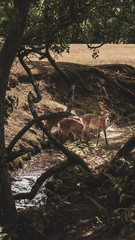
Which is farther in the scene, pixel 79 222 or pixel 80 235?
pixel 79 222

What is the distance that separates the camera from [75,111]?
1527 centimetres

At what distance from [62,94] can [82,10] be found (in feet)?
32.1

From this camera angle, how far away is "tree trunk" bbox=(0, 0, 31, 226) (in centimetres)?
520

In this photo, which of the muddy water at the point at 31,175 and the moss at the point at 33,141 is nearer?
the muddy water at the point at 31,175

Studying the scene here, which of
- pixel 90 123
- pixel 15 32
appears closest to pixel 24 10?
pixel 15 32

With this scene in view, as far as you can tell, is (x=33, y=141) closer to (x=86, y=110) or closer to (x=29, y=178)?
(x=29, y=178)

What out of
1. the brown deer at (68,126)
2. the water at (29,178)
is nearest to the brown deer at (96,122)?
the brown deer at (68,126)

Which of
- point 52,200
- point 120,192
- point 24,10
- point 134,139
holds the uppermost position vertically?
point 24,10

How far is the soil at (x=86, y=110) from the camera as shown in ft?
17.6

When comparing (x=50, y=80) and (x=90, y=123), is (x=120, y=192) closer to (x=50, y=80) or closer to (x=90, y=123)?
(x=90, y=123)

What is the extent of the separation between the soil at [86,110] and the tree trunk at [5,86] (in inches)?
21.5

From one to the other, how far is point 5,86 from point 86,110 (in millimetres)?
10841

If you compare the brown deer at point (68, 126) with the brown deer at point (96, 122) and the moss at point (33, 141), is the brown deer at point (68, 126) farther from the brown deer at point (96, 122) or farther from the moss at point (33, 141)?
the moss at point (33, 141)

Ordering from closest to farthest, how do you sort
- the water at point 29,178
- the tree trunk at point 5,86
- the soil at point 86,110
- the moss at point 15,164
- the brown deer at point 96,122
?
the tree trunk at point 5,86 < the soil at point 86,110 < the water at point 29,178 < the moss at point 15,164 < the brown deer at point 96,122
